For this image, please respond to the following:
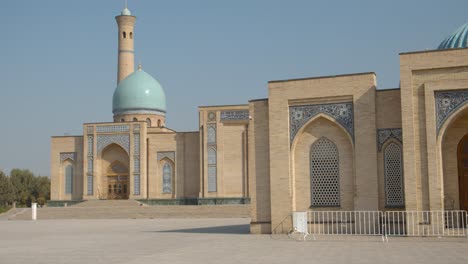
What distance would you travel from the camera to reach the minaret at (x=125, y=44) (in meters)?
43.4

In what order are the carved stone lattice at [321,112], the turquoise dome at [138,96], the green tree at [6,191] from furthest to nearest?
1. the green tree at [6,191]
2. the turquoise dome at [138,96]
3. the carved stone lattice at [321,112]

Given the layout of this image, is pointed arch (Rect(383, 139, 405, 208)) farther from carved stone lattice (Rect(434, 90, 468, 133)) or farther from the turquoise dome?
the turquoise dome

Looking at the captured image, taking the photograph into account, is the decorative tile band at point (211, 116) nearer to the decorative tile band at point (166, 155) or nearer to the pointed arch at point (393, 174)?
the decorative tile band at point (166, 155)

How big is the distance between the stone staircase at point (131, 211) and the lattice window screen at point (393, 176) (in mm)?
14040

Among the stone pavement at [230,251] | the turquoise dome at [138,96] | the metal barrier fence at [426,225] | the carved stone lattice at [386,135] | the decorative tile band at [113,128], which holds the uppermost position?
the turquoise dome at [138,96]

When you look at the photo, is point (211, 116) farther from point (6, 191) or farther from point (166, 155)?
point (6, 191)

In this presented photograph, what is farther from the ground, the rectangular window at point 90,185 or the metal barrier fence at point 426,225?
the rectangular window at point 90,185

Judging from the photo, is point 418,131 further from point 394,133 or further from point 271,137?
point 271,137

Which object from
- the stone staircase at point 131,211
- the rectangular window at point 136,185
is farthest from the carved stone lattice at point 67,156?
the rectangular window at point 136,185

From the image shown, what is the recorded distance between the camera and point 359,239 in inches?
564

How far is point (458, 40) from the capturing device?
20859mm

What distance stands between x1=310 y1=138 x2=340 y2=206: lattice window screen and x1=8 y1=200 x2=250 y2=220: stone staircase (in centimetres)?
1292

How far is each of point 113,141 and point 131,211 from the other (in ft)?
18.0

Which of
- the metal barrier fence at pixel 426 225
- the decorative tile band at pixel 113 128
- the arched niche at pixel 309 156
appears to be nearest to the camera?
the metal barrier fence at pixel 426 225
